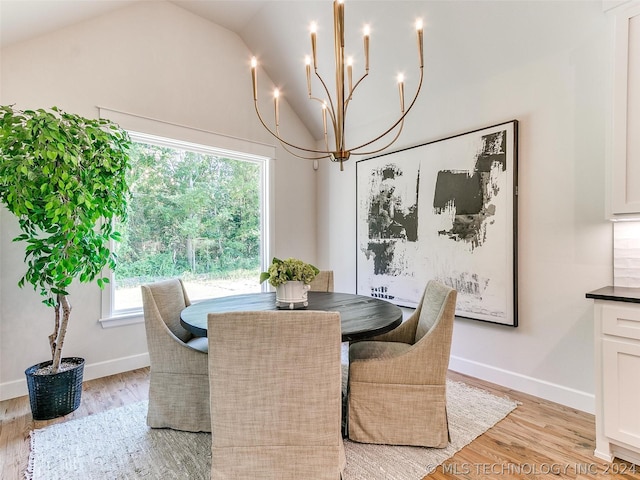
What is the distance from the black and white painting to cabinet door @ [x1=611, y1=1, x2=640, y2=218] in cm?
74

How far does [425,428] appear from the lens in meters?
1.91

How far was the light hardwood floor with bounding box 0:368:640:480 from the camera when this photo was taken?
68.8 inches


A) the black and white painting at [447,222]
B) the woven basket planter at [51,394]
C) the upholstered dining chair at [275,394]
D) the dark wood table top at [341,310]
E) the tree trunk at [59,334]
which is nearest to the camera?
the upholstered dining chair at [275,394]

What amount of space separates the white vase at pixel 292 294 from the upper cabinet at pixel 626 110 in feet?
6.26

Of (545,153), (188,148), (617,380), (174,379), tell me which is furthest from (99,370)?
(545,153)

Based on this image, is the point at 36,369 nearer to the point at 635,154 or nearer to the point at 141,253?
the point at 141,253

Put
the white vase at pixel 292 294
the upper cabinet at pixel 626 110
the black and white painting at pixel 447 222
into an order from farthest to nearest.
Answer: the black and white painting at pixel 447 222
the white vase at pixel 292 294
the upper cabinet at pixel 626 110

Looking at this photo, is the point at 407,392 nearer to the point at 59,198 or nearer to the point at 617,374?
the point at 617,374

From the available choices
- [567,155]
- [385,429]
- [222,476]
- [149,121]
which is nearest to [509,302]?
[567,155]

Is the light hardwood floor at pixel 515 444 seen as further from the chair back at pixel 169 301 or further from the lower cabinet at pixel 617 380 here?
the chair back at pixel 169 301

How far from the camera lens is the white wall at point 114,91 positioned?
2592 millimetres

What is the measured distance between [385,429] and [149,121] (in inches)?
127

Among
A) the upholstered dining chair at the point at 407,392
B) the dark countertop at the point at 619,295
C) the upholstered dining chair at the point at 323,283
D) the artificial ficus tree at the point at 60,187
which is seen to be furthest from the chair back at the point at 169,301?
the dark countertop at the point at 619,295

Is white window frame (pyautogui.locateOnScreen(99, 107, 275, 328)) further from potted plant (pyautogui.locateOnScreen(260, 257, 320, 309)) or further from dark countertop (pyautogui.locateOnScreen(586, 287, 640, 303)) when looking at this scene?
dark countertop (pyautogui.locateOnScreen(586, 287, 640, 303))
